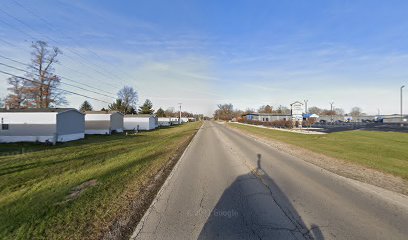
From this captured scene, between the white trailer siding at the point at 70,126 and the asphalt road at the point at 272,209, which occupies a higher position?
the white trailer siding at the point at 70,126

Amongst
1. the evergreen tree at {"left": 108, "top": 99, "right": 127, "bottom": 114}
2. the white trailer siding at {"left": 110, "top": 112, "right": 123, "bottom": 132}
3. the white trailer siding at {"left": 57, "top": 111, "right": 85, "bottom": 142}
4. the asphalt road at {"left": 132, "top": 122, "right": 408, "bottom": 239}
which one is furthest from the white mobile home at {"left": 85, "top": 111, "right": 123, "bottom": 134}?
the evergreen tree at {"left": 108, "top": 99, "right": 127, "bottom": 114}

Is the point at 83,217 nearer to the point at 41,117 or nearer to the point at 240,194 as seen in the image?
the point at 240,194

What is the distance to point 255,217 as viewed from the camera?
557 centimetres

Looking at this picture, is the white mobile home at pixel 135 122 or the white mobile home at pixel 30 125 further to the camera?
the white mobile home at pixel 135 122

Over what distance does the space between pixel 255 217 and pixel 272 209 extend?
727 millimetres

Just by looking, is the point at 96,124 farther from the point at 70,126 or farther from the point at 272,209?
the point at 272,209

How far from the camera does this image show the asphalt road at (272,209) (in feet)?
16.0

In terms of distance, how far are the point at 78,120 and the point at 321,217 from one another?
3065 centimetres

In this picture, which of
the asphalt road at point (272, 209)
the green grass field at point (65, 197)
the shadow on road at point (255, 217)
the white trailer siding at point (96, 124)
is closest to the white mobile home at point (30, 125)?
the white trailer siding at point (96, 124)

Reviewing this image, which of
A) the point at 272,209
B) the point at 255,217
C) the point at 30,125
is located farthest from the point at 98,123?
the point at 255,217

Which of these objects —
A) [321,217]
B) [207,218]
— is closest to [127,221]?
[207,218]

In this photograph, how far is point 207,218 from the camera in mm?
5586

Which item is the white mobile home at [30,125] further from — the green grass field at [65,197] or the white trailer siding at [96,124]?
the green grass field at [65,197]

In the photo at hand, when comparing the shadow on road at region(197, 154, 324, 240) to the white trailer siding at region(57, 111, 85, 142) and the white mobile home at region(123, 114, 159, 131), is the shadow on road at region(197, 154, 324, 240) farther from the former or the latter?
the white mobile home at region(123, 114, 159, 131)
